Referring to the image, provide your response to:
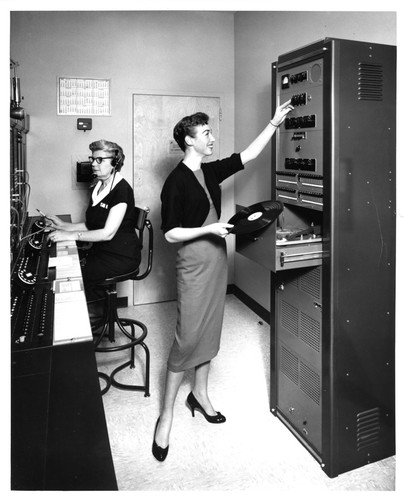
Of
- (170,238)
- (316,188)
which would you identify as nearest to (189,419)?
(170,238)

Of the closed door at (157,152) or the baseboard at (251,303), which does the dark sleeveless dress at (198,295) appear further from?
the closed door at (157,152)

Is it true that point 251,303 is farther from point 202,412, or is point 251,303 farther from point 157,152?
point 202,412

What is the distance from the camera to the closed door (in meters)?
4.55

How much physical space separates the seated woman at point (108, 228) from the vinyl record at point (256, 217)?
0.92 metres

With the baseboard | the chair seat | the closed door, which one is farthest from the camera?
the closed door

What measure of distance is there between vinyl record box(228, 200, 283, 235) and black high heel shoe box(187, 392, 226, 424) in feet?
3.67

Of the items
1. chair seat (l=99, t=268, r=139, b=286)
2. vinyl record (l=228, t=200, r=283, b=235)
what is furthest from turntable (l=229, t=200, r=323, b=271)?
chair seat (l=99, t=268, r=139, b=286)

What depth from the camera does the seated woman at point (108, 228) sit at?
2807mm

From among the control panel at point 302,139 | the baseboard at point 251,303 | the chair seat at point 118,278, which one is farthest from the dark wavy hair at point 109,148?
the baseboard at point 251,303

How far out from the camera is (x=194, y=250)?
7.53ft

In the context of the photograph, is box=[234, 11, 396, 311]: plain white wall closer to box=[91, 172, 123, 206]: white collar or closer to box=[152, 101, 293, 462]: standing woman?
box=[152, 101, 293, 462]: standing woman

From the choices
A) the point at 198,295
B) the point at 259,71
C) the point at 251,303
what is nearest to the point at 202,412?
the point at 198,295

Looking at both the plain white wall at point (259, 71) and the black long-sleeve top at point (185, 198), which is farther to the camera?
Result: the plain white wall at point (259, 71)

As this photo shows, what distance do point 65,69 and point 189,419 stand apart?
329 centimetres
